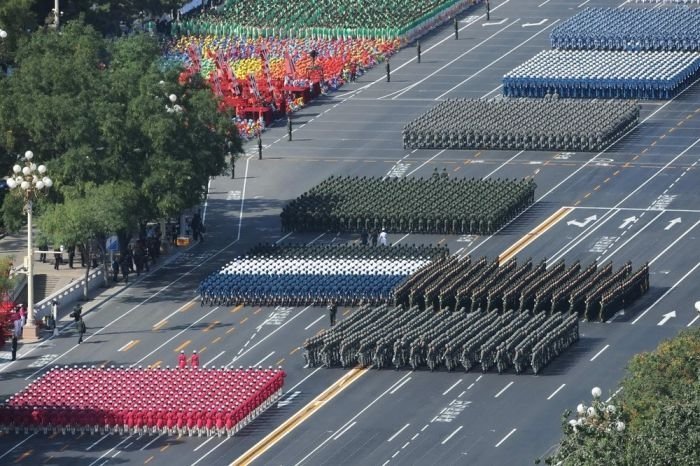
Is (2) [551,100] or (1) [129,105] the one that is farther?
(2) [551,100]

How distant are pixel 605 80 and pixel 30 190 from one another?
2399 inches

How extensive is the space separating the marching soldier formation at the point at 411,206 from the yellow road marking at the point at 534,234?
238cm

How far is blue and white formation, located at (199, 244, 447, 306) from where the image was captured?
491 feet

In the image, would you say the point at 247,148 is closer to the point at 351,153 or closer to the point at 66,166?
the point at 351,153

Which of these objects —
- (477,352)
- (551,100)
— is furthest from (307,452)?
(551,100)

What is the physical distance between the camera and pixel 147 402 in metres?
131

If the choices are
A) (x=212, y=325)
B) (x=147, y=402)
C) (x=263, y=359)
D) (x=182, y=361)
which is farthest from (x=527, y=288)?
(x=147, y=402)

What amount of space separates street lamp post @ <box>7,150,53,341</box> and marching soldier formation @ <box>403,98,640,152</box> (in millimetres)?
41544

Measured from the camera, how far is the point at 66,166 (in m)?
155

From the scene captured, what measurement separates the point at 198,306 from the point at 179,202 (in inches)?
307

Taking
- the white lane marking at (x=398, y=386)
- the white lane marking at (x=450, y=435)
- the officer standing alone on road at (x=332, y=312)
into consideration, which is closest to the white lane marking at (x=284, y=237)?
the officer standing alone on road at (x=332, y=312)

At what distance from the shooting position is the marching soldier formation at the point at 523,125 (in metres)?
180

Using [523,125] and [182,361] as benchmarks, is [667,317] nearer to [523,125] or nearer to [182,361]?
[182,361]

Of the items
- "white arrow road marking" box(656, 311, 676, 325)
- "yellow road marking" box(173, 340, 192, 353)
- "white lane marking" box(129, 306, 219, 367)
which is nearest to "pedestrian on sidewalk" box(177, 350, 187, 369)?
"white lane marking" box(129, 306, 219, 367)
